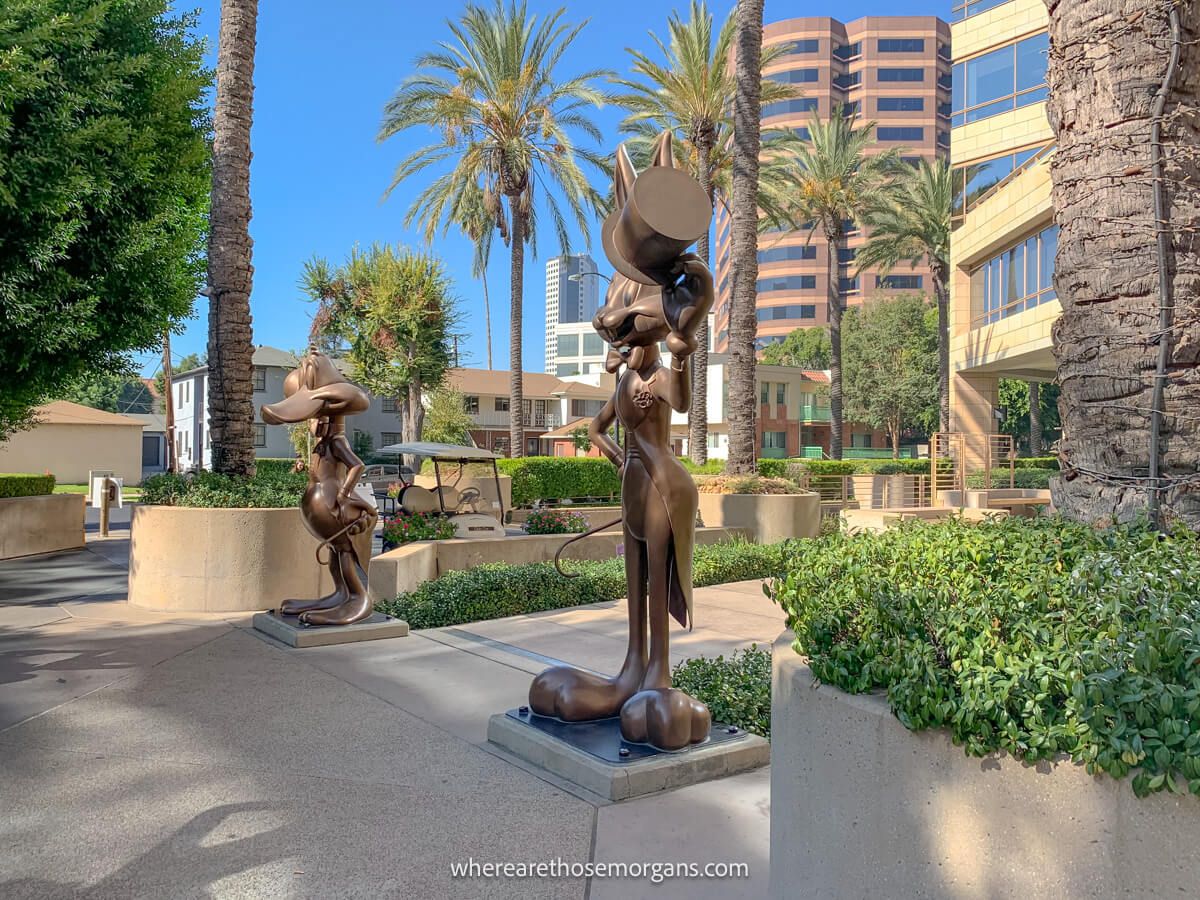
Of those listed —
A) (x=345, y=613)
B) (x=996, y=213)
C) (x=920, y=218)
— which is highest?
(x=920, y=218)

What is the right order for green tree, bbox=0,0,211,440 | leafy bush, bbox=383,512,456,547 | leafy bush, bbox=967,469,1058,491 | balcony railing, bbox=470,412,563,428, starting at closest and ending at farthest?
green tree, bbox=0,0,211,440, leafy bush, bbox=383,512,456,547, leafy bush, bbox=967,469,1058,491, balcony railing, bbox=470,412,563,428

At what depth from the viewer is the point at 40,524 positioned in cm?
1526

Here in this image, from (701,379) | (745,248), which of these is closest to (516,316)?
(701,379)

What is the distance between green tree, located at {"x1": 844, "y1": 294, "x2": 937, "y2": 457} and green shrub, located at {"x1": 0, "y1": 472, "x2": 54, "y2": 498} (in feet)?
153

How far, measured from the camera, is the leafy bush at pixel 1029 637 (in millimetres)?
1967

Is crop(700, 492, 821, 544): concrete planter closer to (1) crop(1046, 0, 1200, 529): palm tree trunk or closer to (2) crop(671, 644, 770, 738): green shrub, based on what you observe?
(2) crop(671, 644, 770, 738): green shrub

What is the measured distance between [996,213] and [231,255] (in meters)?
22.5

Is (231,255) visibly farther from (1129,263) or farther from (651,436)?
(1129,263)

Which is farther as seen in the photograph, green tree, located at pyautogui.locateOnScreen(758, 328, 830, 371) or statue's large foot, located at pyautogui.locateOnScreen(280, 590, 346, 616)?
green tree, located at pyautogui.locateOnScreen(758, 328, 830, 371)

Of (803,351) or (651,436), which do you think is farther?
(803,351)

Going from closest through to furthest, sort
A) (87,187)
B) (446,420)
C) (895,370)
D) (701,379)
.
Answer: (87,187) → (701,379) → (446,420) → (895,370)

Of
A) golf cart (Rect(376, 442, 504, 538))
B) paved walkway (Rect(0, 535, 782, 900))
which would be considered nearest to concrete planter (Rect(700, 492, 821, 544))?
golf cart (Rect(376, 442, 504, 538))

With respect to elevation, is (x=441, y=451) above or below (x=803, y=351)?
below

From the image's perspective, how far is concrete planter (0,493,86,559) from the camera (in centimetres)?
1452
